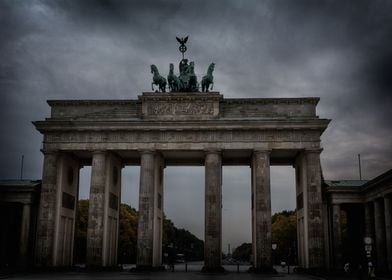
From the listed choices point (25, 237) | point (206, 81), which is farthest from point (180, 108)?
point (25, 237)

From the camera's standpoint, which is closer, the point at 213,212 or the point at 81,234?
the point at 213,212

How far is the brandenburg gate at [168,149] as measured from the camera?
49.5 m

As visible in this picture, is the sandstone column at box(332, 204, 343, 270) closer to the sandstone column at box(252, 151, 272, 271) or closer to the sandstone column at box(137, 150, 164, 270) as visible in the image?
the sandstone column at box(252, 151, 272, 271)

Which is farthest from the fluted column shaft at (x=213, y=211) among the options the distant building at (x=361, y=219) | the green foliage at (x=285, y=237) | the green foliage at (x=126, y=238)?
the green foliage at (x=285, y=237)

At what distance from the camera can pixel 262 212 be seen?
49.2 metres

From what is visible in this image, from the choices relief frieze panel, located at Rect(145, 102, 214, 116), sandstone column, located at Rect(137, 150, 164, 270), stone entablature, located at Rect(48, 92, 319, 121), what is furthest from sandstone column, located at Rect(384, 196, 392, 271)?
sandstone column, located at Rect(137, 150, 164, 270)

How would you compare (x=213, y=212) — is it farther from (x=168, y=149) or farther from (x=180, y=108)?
(x=180, y=108)

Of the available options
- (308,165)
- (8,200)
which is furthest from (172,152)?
(8,200)

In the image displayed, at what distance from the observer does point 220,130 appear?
51250mm

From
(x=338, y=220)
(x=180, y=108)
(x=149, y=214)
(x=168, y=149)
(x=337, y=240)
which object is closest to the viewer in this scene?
(x=149, y=214)

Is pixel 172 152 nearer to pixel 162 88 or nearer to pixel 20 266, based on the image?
pixel 162 88

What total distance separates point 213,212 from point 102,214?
37.5 feet

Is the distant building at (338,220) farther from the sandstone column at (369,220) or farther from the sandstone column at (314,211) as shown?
the sandstone column at (314,211)

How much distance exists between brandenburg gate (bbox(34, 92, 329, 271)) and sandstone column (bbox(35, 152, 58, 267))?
3.9 inches
